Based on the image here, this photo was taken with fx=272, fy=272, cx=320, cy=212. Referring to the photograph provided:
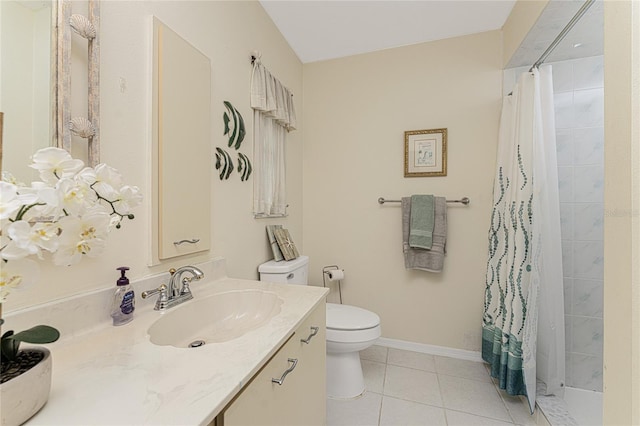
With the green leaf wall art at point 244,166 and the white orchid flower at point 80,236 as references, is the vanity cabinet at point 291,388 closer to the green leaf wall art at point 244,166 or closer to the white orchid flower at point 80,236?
the white orchid flower at point 80,236

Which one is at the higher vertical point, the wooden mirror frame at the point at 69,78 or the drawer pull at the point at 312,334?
the wooden mirror frame at the point at 69,78

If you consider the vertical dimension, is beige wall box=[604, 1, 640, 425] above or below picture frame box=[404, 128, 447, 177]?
below

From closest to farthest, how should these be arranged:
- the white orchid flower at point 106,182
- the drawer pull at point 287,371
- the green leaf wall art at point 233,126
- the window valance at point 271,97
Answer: the white orchid flower at point 106,182
the drawer pull at point 287,371
the green leaf wall art at point 233,126
the window valance at point 271,97

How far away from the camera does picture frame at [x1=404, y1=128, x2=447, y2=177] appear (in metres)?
2.10

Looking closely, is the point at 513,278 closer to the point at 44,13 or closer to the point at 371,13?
the point at 371,13

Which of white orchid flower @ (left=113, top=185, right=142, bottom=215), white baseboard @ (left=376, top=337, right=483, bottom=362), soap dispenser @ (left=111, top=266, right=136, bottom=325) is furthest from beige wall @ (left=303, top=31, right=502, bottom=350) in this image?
white orchid flower @ (left=113, top=185, right=142, bottom=215)

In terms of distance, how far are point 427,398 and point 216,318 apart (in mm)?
1363

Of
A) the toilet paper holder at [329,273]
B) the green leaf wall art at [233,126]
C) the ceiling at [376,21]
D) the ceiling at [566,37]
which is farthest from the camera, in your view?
the toilet paper holder at [329,273]

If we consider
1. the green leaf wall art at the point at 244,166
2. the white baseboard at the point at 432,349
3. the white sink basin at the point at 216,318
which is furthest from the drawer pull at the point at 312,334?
the white baseboard at the point at 432,349

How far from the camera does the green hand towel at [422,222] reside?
6.64 feet

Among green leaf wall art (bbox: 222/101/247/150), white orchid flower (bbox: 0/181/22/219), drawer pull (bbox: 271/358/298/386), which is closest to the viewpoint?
white orchid flower (bbox: 0/181/22/219)

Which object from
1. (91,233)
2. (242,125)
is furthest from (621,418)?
(242,125)

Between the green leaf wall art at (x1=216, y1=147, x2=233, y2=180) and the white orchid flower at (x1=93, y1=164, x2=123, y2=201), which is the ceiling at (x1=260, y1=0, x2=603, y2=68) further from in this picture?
the white orchid flower at (x1=93, y1=164, x2=123, y2=201)

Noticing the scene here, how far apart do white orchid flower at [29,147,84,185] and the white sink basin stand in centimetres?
57
